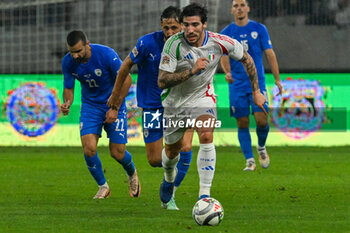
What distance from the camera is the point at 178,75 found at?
289 inches

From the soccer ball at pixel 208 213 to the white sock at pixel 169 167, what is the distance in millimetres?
1186

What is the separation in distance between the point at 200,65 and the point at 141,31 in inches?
416

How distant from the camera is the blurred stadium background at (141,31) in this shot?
1670cm

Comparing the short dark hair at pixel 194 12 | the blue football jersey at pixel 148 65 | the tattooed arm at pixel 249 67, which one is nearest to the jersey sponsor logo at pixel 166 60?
the short dark hair at pixel 194 12

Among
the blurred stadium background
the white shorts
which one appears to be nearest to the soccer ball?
the white shorts

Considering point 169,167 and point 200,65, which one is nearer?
point 200,65

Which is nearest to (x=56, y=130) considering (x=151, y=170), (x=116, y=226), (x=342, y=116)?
(x=151, y=170)

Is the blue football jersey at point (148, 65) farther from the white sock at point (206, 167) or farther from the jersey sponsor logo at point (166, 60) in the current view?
the white sock at point (206, 167)

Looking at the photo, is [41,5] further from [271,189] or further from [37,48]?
[271,189]

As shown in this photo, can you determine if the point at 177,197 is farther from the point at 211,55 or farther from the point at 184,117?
the point at 211,55

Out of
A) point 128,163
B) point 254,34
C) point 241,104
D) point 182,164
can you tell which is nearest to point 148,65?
point 182,164

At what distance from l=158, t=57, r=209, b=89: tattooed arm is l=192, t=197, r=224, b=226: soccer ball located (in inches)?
41.5

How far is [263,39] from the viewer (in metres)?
12.4

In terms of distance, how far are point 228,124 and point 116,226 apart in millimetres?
9735
